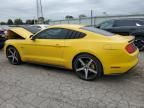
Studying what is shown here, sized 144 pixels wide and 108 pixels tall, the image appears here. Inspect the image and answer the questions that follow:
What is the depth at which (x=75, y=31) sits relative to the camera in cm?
589

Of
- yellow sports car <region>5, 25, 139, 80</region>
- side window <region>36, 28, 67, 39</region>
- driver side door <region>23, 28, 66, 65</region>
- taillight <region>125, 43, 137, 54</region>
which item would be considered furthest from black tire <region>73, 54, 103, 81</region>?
side window <region>36, 28, 67, 39</region>

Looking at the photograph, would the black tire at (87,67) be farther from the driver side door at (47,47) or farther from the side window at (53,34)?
the side window at (53,34)

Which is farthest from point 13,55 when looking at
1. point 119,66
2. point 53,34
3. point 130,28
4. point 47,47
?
point 130,28

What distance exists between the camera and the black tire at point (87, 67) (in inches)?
210

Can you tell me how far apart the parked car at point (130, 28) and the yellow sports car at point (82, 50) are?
4256mm

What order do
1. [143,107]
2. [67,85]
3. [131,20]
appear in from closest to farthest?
[143,107] < [67,85] < [131,20]

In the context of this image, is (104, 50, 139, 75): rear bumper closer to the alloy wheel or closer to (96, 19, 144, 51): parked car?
the alloy wheel

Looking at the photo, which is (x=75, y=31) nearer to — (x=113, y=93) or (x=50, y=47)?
(x=50, y=47)

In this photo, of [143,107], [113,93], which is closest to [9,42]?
[113,93]

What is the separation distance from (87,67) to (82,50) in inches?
18.2

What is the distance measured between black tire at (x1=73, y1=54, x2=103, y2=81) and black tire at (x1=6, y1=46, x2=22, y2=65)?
7.90ft

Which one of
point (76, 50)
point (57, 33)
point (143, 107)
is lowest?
point (143, 107)

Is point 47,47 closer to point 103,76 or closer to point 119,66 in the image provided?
point 103,76

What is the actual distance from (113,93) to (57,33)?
2.51 m
